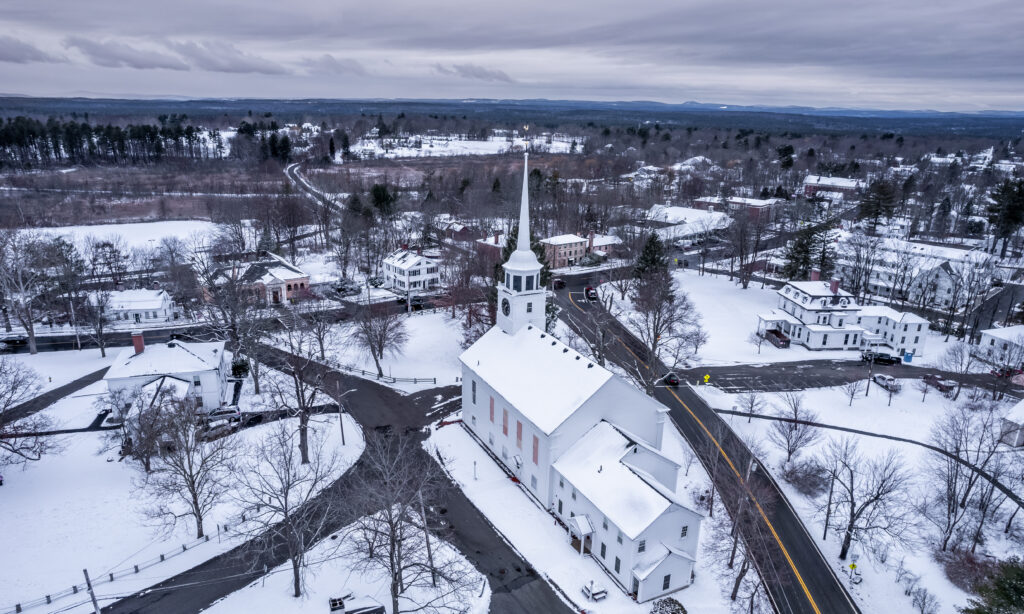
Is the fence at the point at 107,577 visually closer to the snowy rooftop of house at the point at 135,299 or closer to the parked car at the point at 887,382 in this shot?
the snowy rooftop of house at the point at 135,299

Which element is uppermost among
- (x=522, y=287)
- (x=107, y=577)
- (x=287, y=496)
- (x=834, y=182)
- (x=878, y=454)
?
(x=834, y=182)

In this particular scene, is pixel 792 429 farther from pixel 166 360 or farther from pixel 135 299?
pixel 135 299

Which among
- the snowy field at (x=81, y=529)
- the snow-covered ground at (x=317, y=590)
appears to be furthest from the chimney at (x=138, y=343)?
the snow-covered ground at (x=317, y=590)

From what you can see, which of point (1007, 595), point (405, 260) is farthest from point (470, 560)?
point (405, 260)

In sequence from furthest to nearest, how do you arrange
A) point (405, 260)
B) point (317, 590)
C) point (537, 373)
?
point (405, 260) < point (537, 373) < point (317, 590)

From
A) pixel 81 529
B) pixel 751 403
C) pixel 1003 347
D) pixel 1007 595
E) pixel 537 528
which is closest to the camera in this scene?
pixel 1007 595

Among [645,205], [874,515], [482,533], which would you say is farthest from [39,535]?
[645,205]

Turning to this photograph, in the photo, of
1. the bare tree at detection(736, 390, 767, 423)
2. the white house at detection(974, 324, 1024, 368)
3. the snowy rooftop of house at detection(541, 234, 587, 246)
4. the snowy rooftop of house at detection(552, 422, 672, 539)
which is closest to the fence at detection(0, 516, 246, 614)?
the snowy rooftop of house at detection(552, 422, 672, 539)

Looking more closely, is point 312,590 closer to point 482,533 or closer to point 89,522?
point 482,533
